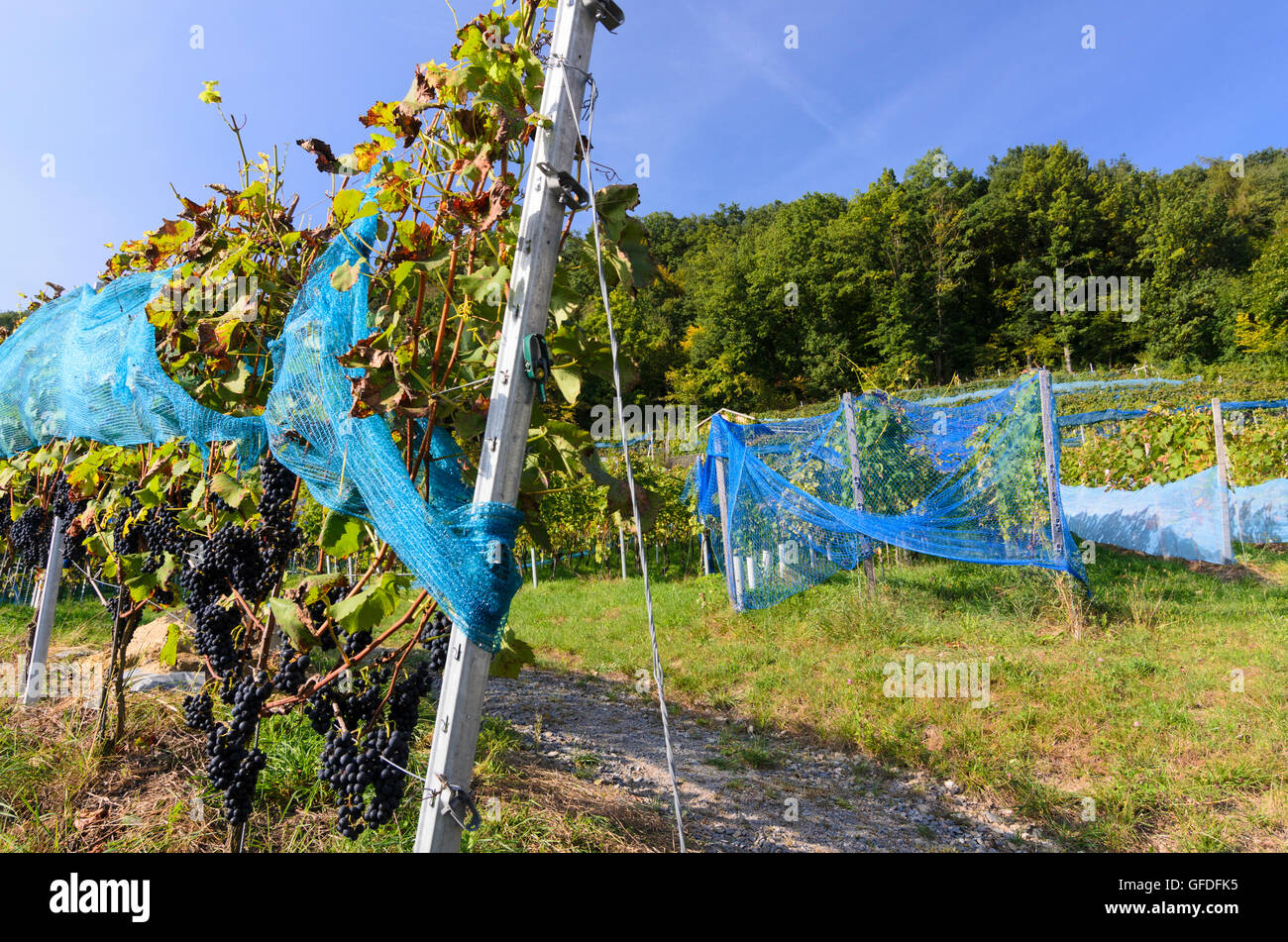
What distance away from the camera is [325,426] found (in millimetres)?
1622

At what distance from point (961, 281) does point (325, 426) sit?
1869 inches

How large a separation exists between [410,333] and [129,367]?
109cm

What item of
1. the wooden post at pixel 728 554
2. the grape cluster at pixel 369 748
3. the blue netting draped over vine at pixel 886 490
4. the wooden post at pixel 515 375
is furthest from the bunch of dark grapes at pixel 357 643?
the wooden post at pixel 728 554

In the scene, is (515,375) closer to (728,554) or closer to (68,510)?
(68,510)

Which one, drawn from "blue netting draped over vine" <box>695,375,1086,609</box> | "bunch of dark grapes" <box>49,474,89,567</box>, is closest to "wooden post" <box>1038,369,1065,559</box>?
"blue netting draped over vine" <box>695,375,1086,609</box>

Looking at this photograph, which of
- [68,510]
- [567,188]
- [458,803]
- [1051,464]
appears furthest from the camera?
[1051,464]

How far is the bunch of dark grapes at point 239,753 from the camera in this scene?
5.60ft

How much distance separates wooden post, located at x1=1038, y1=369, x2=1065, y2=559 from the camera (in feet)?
17.8

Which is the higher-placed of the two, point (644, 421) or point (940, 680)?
point (644, 421)

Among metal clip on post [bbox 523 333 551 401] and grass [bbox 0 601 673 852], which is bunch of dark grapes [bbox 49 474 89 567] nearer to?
grass [bbox 0 601 673 852]
